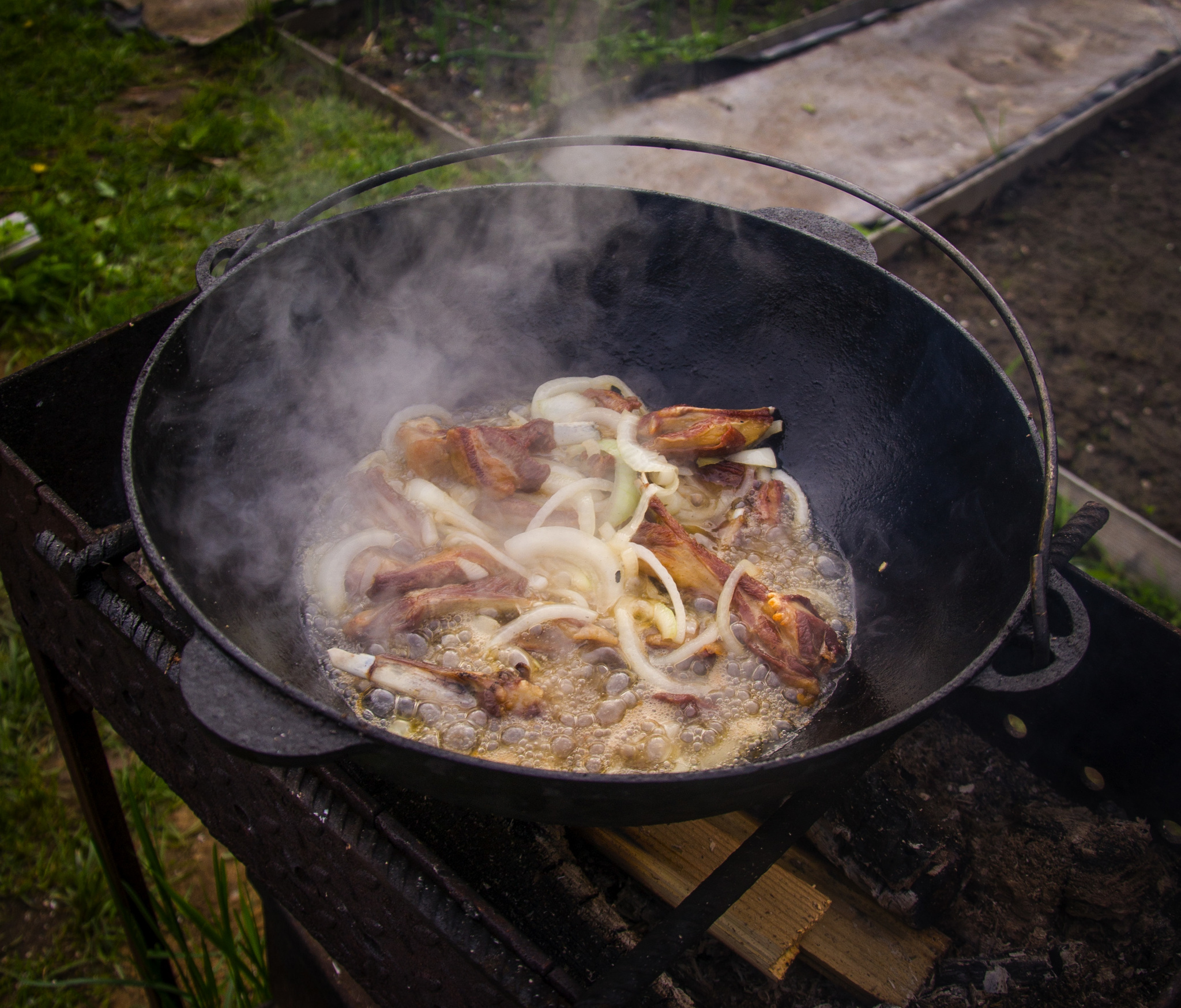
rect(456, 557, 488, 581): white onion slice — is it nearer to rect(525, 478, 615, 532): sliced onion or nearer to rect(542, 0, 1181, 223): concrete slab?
rect(525, 478, 615, 532): sliced onion

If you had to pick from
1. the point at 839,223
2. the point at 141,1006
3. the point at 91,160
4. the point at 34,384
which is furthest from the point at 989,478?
the point at 91,160

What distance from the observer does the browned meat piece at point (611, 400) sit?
3121 mm

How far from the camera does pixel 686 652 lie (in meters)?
2.53

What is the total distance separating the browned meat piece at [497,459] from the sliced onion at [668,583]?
0.49 m

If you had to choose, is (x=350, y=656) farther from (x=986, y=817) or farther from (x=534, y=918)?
(x=986, y=817)

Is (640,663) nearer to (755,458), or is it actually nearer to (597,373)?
(755,458)

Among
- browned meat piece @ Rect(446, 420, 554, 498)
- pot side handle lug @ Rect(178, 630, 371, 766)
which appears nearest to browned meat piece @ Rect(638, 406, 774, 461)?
browned meat piece @ Rect(446, 420, 554, 498)

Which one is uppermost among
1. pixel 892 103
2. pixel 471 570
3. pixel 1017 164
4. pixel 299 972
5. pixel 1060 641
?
pixel 1060 641

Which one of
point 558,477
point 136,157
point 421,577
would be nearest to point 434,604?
point 421,577

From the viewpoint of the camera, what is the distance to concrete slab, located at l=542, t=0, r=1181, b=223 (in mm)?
5855

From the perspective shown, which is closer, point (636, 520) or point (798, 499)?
point (636, 520)

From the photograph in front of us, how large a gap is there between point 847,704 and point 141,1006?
117 inches

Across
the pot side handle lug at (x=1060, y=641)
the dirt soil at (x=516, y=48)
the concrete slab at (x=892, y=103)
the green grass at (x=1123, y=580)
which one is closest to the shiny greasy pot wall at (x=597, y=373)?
the pot side handle lug at (x=1060, y=641)

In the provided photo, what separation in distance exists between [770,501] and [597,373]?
36.2 inches
